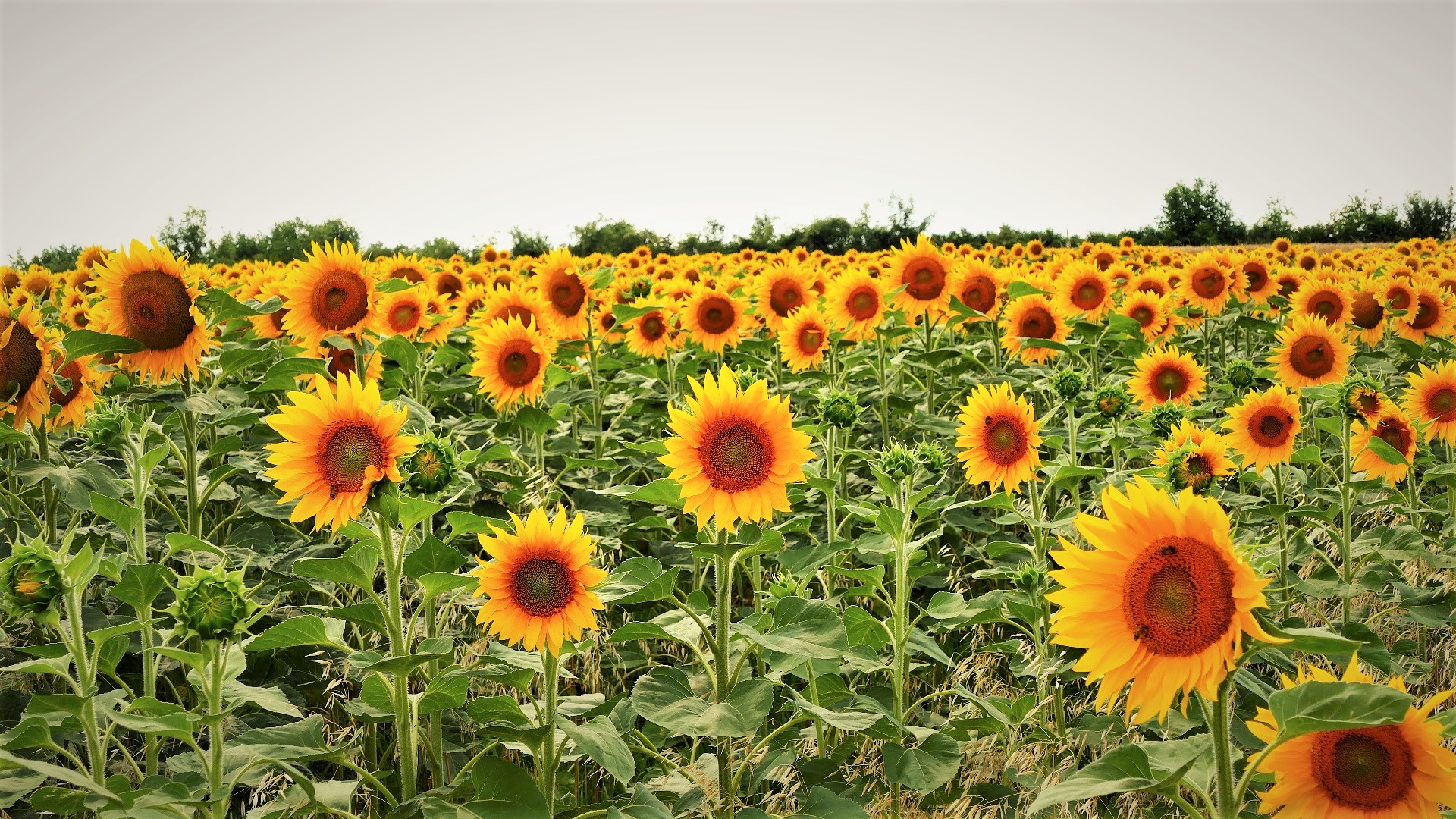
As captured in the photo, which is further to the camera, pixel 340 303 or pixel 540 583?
pixel 340 303

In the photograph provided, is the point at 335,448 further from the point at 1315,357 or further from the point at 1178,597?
the point at 1315,357

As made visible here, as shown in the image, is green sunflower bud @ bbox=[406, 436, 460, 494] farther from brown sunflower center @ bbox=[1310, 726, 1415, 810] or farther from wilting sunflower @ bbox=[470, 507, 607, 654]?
brown sunflower center @ bbox=[1310, 726, 1415, 810]

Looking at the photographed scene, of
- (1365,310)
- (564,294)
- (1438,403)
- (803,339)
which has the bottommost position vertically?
(1438,403)

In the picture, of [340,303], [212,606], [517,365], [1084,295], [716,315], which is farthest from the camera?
[1084,295]

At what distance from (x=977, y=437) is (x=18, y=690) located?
3.68 metres

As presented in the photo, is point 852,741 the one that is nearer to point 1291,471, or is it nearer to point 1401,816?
point 1401,816

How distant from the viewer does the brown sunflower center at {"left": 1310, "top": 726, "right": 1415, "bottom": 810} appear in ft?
5.78

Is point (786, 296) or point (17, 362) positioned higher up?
point (786, 296)

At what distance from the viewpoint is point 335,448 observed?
2.33 metres

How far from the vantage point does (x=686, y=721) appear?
88.0 inches

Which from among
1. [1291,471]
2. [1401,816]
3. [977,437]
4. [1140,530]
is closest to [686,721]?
[1140,530]

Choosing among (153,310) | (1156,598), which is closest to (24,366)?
(153,310)

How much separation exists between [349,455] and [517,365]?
2.12 meters

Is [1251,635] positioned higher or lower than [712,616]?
higher
